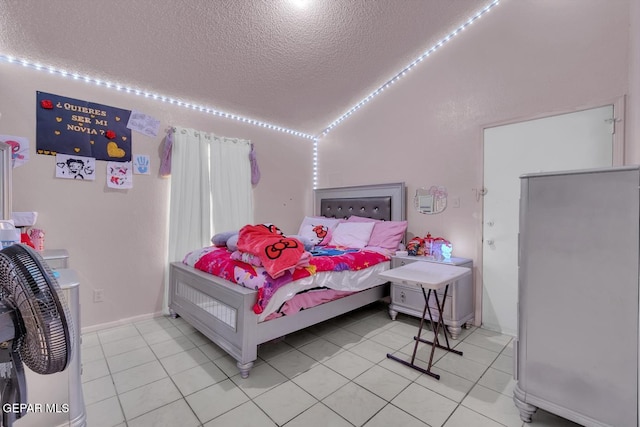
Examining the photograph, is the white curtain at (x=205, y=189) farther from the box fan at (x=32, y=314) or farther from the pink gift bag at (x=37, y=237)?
the box fan at (x=32, y=314)

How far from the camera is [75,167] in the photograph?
241 centimetres

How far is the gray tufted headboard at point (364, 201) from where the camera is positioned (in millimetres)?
3217

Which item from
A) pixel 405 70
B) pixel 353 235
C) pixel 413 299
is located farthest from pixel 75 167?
pixel 405 70

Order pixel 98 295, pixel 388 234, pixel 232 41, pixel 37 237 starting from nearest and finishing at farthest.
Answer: pixel 37 237 → pixel 232 41 → pixel 98 295 → pixel 388 234

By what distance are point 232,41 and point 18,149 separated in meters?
1.90

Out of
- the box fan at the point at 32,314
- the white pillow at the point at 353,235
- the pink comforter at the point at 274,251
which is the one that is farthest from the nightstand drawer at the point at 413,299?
the box fan at the point at 32,314

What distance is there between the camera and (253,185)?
141 inches

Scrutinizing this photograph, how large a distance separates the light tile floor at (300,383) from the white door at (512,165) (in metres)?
0.35

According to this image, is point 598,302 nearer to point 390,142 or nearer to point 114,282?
point 390,142

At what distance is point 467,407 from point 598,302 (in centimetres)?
86

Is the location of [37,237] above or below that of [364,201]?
below

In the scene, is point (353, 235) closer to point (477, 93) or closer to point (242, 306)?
point (242, 306)

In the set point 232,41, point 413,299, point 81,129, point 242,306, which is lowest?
point 413,299

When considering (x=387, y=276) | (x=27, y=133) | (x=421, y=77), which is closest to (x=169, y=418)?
(x=387, y=276)
